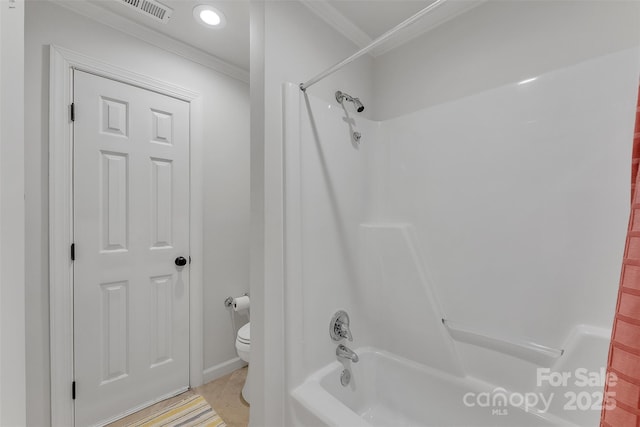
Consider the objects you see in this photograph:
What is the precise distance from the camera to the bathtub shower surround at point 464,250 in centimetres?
106

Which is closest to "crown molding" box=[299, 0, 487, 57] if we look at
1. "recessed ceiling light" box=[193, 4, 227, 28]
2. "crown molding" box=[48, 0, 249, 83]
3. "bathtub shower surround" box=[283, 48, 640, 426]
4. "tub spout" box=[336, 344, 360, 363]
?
"bathtub shower surround" box=[283, 48, 640, 426]

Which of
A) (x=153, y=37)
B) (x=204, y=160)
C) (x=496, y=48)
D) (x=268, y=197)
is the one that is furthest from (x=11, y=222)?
(x=496, y=48)

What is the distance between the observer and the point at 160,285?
1844mm

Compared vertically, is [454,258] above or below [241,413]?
above

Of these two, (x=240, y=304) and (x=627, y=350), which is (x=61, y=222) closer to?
(x=240, y=304)

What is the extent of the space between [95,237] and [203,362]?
1195 millimetres

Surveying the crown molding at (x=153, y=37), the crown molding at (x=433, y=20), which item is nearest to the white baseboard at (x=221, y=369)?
the crown molding at (x=153, y=37)

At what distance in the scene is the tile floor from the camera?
5.46 ft

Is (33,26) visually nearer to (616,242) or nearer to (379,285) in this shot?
(379,285)

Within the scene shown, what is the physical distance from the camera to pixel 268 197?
118 cm

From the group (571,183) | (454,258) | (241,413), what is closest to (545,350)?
(454,258)

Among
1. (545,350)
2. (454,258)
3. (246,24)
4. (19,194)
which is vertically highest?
(246,24)

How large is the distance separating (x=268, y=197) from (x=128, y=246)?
1201 millimetres

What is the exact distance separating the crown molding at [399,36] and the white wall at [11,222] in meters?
1.20
